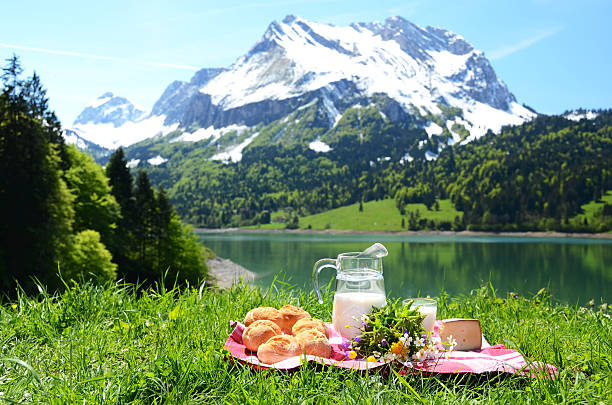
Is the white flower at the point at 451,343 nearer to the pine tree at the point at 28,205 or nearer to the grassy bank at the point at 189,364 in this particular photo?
the grassy bank at the point at 189,364

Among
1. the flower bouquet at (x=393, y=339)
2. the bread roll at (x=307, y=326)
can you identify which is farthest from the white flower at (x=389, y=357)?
the bread roll at (x=307, y=326)

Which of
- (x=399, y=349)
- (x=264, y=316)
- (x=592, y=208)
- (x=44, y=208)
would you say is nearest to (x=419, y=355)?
(x=399, y=349)

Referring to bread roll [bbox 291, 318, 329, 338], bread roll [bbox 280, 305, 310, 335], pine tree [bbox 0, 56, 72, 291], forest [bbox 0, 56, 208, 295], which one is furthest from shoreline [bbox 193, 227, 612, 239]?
bread roll [bbox 291, 318, 329, 338]

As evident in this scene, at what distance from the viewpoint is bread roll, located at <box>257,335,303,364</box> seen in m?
3.46

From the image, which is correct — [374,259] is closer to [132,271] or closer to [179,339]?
[179,339]

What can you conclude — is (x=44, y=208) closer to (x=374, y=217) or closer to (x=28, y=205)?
(x=28, y=205)

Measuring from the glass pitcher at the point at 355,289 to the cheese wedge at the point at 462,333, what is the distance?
0.58 meters

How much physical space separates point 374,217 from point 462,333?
180 m

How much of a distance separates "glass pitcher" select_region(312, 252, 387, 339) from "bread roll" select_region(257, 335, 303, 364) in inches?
21.7

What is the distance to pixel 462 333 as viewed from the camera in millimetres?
3910

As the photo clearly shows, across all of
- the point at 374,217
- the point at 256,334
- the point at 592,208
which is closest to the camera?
the point at 256,334

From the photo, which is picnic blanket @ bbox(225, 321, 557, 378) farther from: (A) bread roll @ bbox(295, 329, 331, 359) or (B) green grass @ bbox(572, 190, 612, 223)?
(B) green grass @ bbox(572, 190, 612, 223)

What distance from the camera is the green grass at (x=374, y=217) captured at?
563 ft

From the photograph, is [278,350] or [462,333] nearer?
[278,350]
